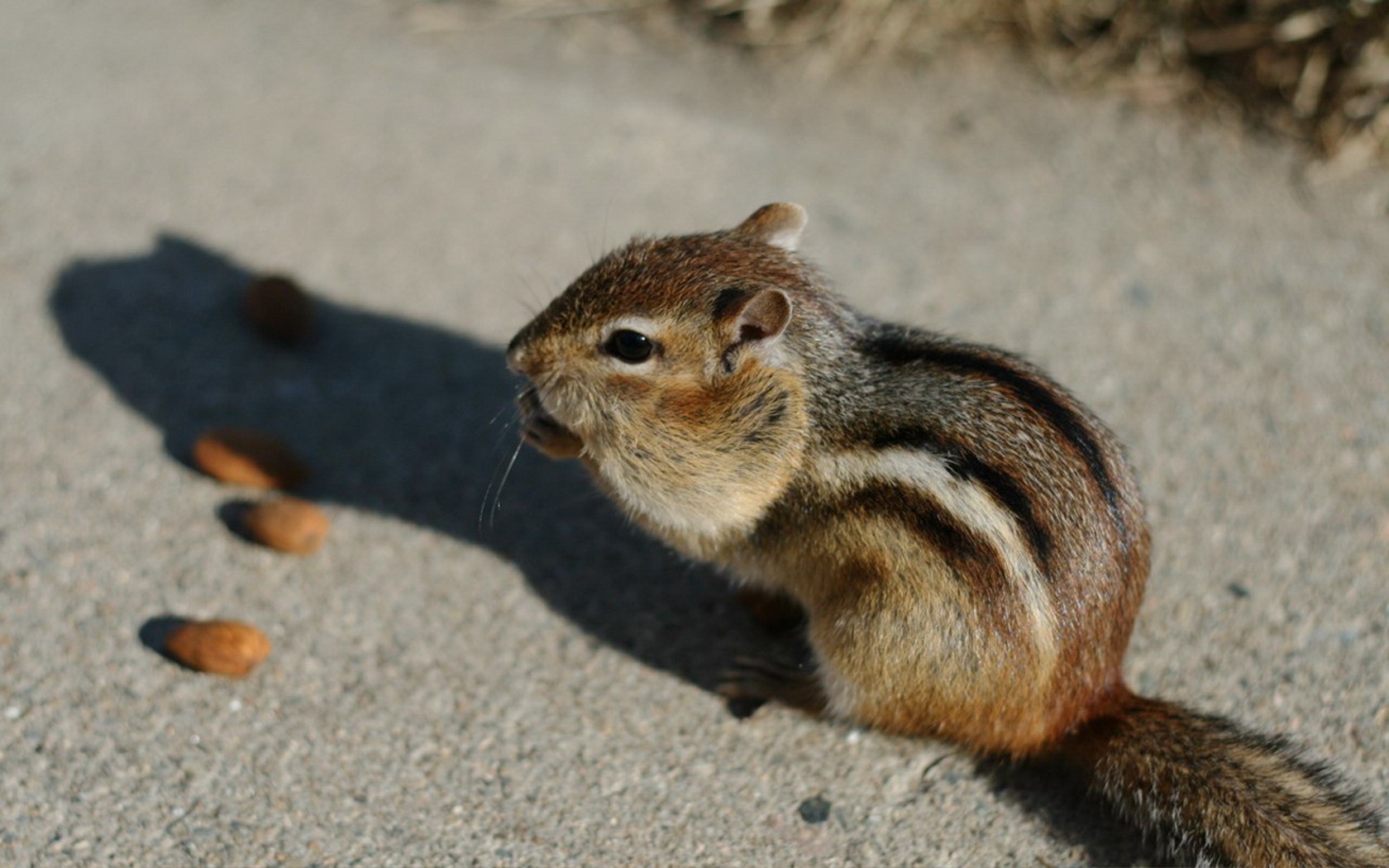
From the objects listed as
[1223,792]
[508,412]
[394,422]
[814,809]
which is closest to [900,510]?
[814,809]

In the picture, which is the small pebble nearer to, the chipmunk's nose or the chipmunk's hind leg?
the chipmunk's hind leg

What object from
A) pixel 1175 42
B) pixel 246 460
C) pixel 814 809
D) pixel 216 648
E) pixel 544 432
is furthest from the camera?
pixel 1175 42

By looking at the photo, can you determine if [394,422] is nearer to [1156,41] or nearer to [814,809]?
[814,809]

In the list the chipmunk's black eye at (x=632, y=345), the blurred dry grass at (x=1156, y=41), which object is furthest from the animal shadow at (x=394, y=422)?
the blurred dry grass at (x=1156, y=41)

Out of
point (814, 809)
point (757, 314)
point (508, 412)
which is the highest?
point (757, 314)

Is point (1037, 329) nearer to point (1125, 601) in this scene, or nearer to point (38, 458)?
point (1125, 601)

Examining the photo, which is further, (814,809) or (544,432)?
(544,432)

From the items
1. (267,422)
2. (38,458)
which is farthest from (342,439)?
(38,458)

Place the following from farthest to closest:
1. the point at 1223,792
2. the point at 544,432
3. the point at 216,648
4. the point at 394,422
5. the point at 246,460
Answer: the point at 394,422 → the point at 246,460 → the point at 544,432 → the point at 216,648 → the point at 1223,792
